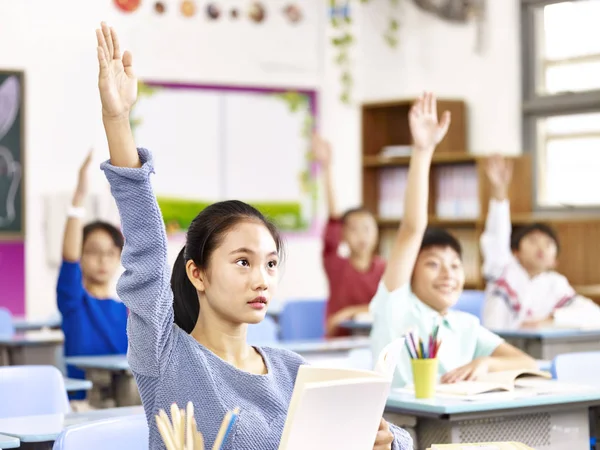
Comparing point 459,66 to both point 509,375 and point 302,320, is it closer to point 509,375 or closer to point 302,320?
point 302,320

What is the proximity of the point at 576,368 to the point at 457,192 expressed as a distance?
389cm

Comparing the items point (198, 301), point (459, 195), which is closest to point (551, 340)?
point (459, 195)

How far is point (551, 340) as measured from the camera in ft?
16.8

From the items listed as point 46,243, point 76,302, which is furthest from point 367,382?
point 46,243

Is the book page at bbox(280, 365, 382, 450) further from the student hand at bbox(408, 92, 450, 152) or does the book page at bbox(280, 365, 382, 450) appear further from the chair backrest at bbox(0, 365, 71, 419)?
the chair backrest at bbox(0, 365, 71, 419)

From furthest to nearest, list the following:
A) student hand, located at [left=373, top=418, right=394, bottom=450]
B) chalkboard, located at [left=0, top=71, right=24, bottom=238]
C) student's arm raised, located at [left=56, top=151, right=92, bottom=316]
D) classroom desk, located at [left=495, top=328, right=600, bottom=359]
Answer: chalkboard, located at [left=0, top=71, right=24, bottom=238]
classroom desk, located at [left=495, top=328, right=600, bottom=359]
student's arm raised, located at [left=56, top=151, right=92, bottom=316]
student hand, located at [left=373, top=418, right=394, bottom=450]

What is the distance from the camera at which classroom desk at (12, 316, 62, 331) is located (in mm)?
6250

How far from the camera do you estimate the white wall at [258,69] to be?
6.98 metres

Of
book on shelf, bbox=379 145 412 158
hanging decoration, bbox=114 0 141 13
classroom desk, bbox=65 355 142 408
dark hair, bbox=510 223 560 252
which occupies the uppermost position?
hanging decoration, bbox=114 0 141 13

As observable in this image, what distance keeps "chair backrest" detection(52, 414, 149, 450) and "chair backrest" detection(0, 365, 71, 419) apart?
869 millimetres

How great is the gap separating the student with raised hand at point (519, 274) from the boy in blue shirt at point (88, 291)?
2.02 m

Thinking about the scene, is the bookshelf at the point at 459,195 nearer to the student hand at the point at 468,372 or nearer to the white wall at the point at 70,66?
the white wall at the point at 70,66

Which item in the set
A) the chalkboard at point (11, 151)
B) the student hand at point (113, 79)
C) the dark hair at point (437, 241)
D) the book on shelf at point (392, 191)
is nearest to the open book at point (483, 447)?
the student hand at point (113, 79)

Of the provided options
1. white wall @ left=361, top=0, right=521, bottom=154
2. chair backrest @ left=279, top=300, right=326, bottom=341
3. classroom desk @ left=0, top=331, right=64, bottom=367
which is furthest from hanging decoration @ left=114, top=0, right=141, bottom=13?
classroom desk @ left=0, top=331, right=64, bottom=367
